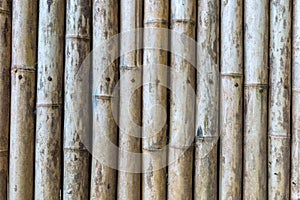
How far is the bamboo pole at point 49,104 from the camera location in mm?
1045

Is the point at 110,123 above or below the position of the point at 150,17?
below

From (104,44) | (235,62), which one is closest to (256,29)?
(235,62)

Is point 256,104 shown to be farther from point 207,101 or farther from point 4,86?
point 4,86

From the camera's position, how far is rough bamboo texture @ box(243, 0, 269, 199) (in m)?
1.04

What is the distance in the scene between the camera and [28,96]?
1060mm

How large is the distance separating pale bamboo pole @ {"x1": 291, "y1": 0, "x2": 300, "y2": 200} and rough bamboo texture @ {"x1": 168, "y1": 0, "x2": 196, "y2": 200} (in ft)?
0.92

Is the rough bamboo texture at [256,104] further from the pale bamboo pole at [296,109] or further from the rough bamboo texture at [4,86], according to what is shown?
the rough bamboo texture at [4,86]

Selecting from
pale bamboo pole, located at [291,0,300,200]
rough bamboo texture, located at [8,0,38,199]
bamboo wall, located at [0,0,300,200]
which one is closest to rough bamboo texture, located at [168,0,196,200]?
bamboo wall, located at [0,0,300,200]

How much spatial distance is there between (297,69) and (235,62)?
0.56ft

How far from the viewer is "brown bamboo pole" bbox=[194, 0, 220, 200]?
3.43 ft

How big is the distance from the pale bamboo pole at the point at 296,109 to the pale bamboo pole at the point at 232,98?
5.7 inches

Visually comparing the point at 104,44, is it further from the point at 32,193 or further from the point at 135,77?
the point at 32,193

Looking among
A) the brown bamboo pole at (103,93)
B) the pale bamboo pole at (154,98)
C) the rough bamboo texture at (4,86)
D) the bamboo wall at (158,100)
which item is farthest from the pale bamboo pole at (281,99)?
the rough bamboo texture at (4,86)

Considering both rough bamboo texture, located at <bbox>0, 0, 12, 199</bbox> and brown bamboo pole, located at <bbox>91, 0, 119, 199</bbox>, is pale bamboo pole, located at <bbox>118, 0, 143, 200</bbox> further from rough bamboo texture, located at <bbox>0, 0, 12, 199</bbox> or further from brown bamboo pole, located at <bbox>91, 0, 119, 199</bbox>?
rough bamboo texture, located at <bbox>0, 0, 12, 199</bbox>
